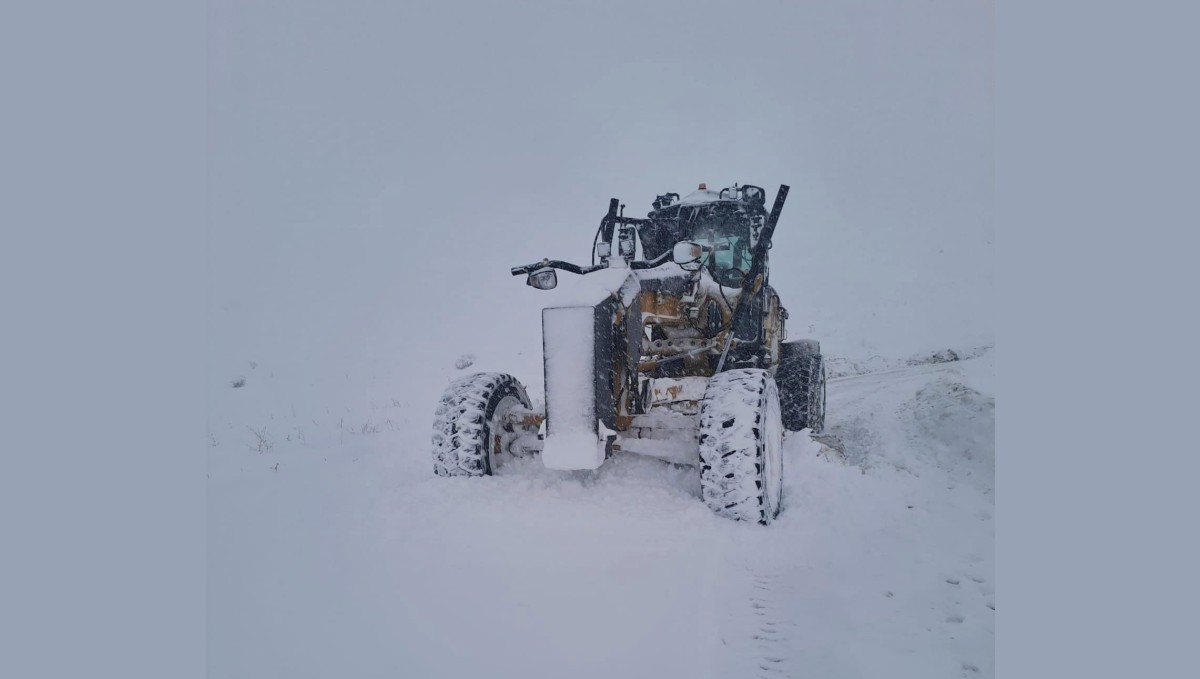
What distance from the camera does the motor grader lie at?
2.82 m

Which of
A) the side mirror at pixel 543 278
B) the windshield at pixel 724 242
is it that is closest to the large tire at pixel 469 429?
the side mirror at pixel 543 278

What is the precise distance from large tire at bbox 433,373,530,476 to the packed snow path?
128 mm

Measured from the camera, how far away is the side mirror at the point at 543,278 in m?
3.00

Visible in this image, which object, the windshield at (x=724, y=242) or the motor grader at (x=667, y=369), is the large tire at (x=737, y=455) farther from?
the windshield at (x=724, y=242)

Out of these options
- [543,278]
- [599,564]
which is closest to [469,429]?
[543,278]

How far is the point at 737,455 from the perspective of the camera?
8.84 ft

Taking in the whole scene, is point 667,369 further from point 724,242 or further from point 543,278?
point 543,278

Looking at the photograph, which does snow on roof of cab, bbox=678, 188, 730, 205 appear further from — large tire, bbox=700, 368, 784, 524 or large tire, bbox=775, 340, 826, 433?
large tire, bbox=700, 368, 784, 524

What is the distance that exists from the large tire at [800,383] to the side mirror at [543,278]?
217 cm

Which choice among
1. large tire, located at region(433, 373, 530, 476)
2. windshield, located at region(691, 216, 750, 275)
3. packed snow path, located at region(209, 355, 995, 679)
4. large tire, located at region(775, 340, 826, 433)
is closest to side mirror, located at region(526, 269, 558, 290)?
large tire, located at region(433, 373, 530, 476)

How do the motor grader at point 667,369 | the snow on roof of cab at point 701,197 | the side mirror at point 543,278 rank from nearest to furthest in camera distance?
the motor grader at point 667,369 < the side mirror at point 543,278 < the snow on roof of cab at point 701,197

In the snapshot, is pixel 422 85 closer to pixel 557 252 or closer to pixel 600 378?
pixel 557 252

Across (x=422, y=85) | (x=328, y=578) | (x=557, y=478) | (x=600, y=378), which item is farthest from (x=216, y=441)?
(x=422, y=85)

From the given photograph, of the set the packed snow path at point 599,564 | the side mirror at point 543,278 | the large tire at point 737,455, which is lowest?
the packed snow path at point 599,564
